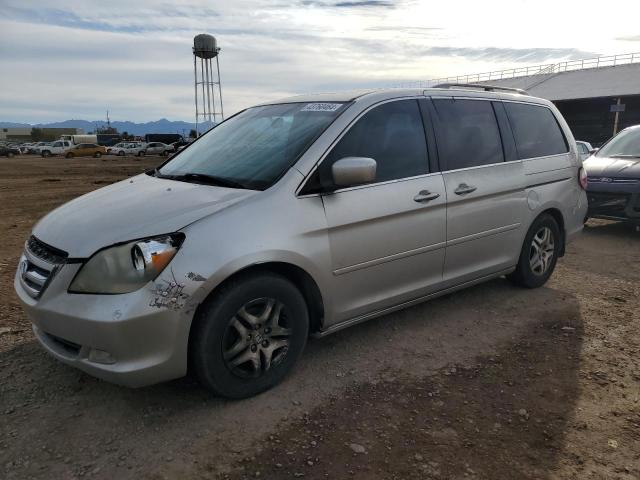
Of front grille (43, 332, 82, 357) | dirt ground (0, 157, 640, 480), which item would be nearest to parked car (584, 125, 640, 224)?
dirt ground (0, 157, 640, 480)

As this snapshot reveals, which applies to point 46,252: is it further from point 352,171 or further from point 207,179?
point 352,171

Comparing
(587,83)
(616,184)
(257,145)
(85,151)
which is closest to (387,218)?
(257,145)

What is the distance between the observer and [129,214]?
2.96m

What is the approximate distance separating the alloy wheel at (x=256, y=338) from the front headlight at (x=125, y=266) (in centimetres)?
51

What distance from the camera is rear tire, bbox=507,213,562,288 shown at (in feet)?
15.6

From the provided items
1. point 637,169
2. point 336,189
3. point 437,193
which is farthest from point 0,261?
point 637,169

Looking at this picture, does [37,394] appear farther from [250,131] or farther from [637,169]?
[637,169]

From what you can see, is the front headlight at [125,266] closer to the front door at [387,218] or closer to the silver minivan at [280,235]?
the silver minivan at [280,235]

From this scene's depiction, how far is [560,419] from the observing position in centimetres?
288

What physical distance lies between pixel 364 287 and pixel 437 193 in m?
0.91

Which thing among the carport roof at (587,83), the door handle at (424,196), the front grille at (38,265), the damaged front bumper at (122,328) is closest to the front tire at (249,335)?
the damaged front bumper at (122,328)

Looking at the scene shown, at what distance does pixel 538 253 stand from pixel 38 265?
4103 mm

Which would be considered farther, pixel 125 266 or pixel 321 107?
pixel 321 107

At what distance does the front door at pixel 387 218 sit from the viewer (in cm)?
330
